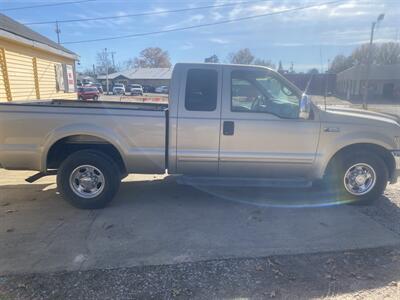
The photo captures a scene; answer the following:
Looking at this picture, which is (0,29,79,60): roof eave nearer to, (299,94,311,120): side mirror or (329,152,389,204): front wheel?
(299,94,311,120): side mirror

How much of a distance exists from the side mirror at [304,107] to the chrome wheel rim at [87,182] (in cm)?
286

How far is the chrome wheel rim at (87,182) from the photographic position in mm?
4605

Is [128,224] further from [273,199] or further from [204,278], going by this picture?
[273,199]

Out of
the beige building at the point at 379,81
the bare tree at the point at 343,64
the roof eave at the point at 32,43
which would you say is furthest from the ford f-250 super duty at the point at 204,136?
the bare tree at the point at 343,64

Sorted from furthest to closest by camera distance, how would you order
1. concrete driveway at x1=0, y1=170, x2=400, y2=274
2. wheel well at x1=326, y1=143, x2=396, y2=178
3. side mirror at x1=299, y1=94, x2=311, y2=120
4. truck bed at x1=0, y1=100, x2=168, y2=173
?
wheel well at x1=326, y1=143, x2=396, y2=178 → truck bed at x1=0, y1=100, x2=168, y2=173 → side mirror at x1=299, y1=94, x2=311, y2=120 → concrete driveway at x1=0, y1=170, x2=400, y2=274

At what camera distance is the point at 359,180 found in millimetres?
4836

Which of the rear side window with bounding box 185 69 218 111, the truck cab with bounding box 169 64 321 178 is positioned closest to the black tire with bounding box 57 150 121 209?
the truck cab with bounding box 169 64 321 178

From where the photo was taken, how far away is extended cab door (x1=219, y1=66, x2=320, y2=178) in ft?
14.7

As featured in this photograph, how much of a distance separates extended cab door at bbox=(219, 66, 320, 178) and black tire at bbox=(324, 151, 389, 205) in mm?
460

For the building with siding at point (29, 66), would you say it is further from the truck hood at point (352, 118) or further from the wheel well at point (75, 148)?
the truck hood at point (352, 118)

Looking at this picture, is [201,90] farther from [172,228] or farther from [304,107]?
[172,228]

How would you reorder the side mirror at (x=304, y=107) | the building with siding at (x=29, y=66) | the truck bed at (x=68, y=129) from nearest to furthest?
the side mirror at (x=304, y=107)
the truck bed at (x=68, y=129)
the building with siding at (x=29, y=66)

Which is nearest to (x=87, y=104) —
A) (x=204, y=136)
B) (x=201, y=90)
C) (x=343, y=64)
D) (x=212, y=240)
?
(x=201, y=90)

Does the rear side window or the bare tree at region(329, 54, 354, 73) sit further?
the bare tree at region(329, 54, 354, 73)
